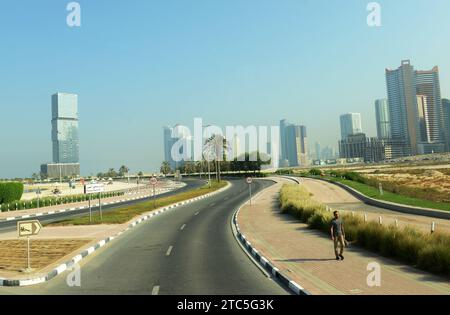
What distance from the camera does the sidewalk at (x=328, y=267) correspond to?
9969 millimetres

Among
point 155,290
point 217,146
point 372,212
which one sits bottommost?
Answer: point 372,212

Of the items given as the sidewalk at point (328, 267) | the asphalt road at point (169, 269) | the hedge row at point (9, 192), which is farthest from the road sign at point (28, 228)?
the hedge row at point (9, 192)

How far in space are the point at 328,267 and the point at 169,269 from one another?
499 cm

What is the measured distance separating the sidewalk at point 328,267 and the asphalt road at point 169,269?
981mm

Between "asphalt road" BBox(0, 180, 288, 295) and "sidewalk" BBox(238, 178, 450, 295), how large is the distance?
98 cm

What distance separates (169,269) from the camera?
13.1m

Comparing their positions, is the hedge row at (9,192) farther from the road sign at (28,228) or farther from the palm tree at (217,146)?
the palm tree at (217,146)

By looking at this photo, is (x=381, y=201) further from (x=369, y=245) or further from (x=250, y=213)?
(x=369, y=245)

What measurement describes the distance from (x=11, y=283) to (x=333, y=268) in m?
9.63

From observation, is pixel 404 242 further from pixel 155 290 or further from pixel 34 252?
pixel 34 252

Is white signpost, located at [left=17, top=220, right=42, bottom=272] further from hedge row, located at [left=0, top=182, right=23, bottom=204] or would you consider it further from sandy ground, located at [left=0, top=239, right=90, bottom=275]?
hedge row, located at [left=0, top=182, right=23, bottom=204]

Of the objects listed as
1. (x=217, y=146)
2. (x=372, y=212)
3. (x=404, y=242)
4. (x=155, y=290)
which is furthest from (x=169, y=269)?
(x=217, y=146)

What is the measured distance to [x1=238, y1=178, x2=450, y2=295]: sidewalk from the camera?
9.97 metres
